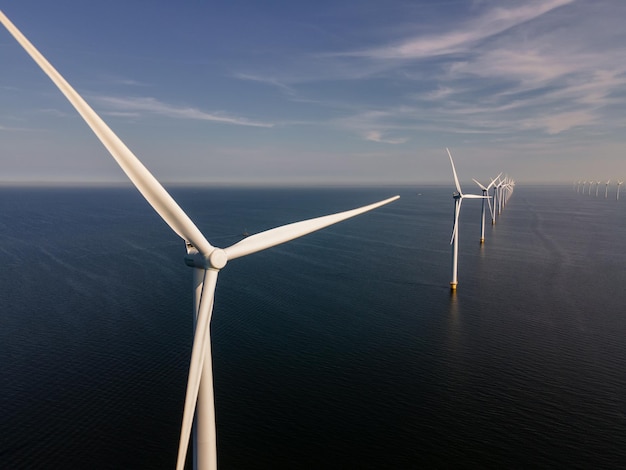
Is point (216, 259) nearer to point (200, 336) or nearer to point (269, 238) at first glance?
point (200, 336)

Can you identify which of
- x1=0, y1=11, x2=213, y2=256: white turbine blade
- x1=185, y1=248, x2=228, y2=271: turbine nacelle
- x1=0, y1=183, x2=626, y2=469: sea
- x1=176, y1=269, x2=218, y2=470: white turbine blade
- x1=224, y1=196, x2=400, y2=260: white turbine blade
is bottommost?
x1=0, y1=183, x2=626, y2=469: sea

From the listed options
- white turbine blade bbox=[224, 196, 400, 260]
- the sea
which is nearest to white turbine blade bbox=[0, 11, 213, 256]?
white turbine blade bbox=[224, 196, 400, 260]

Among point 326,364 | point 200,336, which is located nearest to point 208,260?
point 200,336

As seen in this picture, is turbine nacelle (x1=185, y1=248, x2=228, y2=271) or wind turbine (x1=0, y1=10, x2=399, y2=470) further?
turbine nacelle (x1=185, y1=248, x2=228, y2=271)

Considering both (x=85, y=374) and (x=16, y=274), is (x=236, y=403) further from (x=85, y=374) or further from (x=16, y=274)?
(x=16, y=274)

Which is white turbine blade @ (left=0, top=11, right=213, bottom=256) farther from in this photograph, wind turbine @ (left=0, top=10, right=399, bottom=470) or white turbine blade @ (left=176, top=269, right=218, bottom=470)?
white turbine blade @ (left=176, top=269, right=218, bottom=470)

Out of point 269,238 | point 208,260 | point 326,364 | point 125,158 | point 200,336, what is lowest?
point 326,364

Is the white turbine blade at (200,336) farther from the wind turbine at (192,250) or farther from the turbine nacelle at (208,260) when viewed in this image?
the turbine nacelle at (208,260)

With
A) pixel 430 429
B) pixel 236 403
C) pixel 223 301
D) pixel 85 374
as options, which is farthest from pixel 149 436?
pixel 223 301
